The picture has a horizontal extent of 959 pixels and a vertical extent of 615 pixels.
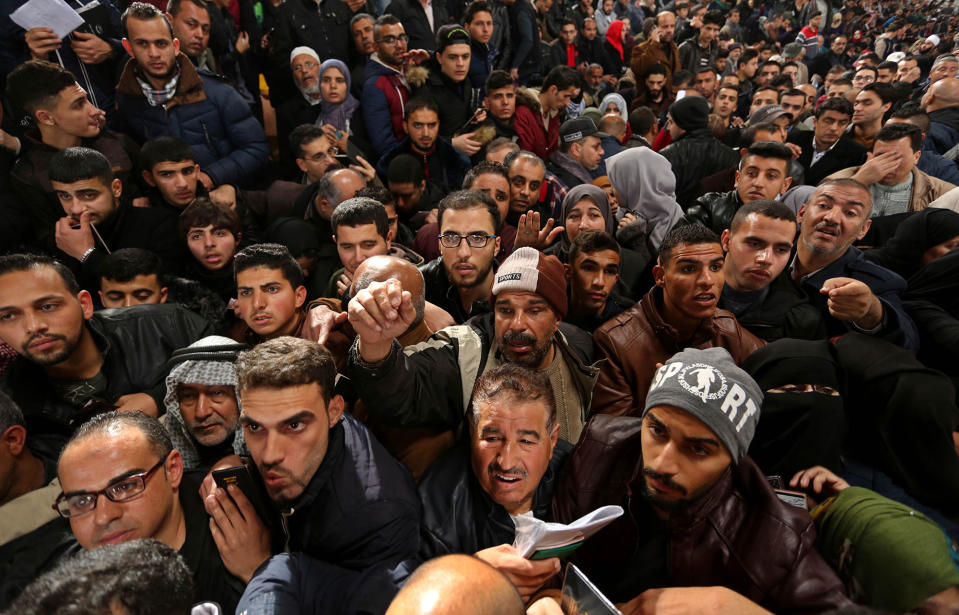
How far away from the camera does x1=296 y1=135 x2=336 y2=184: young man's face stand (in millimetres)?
4801

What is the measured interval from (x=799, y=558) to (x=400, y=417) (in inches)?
61.9

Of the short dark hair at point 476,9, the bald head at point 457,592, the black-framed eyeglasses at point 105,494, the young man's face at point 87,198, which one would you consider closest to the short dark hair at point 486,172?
the young man's face at point 87,198

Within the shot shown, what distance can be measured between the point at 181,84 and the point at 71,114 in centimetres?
86

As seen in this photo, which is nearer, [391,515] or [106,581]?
[106,581]

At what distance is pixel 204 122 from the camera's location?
4457 millimetres

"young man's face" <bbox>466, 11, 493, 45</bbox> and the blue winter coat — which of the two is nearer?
the blue winter coat

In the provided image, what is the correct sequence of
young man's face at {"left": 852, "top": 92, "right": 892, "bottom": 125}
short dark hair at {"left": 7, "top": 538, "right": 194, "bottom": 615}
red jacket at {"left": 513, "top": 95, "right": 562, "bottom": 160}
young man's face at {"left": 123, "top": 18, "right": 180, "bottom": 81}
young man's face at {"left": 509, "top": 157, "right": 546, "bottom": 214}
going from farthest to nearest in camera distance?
red jacket at {"left": 513, "top": 95, "right": 562, "bottom": 160}, young man's face at {"left": 852, "top": 92, "right": 892, "bottom": 125}, young man's face at {"left": 509, "top": 157, "right": 546, "bottom": 214}, young man's face at {"left": 123, "top": 18, "right": 180, "bottom": 81}, short dark hair at {"left": 7, "top": 538, "right": 194, "bottom": 615}

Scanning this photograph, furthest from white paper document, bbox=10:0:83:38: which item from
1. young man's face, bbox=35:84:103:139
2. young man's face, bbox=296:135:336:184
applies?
young man's face, bbox=296:135:336:184

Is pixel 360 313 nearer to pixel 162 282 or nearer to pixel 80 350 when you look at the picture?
pixel 80 350

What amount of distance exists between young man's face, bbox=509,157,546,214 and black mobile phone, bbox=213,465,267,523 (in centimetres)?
340

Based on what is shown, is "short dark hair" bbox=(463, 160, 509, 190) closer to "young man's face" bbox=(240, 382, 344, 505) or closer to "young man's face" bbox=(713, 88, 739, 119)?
"young man's face" bbox=(240, 382, 344, 505)

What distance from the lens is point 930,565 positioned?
157cm

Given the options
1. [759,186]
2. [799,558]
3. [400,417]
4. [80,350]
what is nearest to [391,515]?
[400,417]

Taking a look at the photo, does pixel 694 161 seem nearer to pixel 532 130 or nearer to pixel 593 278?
pixel 532 130
